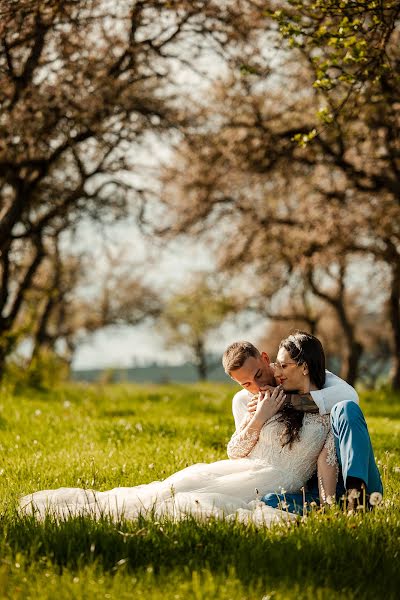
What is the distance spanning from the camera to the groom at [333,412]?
18.1 ft

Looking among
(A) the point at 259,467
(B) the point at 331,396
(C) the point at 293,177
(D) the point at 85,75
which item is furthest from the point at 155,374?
(B) the point at 331,396

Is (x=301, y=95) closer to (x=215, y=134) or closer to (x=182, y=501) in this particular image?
(x=215, y=134)

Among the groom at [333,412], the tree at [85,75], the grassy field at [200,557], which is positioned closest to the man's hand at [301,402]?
the groom at [333,412]

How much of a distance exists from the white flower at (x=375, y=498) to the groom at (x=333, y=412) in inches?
4.4

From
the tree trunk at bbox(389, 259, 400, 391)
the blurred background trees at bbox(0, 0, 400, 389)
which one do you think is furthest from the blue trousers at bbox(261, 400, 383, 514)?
the tree trunk at bbox(389, 259, 400, 391)

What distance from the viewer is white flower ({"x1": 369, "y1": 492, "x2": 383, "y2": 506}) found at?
4871mm

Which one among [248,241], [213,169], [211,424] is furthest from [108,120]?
[248,241]

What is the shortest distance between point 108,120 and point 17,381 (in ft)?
20.0

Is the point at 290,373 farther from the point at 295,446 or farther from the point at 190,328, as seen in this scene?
the point at 190,328

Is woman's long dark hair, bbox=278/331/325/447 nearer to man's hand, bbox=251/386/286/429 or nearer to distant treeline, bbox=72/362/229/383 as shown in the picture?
man's hand, bbox=251/386/286/429

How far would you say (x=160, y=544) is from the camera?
452cm

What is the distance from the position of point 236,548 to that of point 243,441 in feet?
6.07

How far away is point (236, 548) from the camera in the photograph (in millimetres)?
4492

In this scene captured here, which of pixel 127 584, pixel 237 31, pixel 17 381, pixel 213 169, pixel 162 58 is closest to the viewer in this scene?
pixel 127 584
